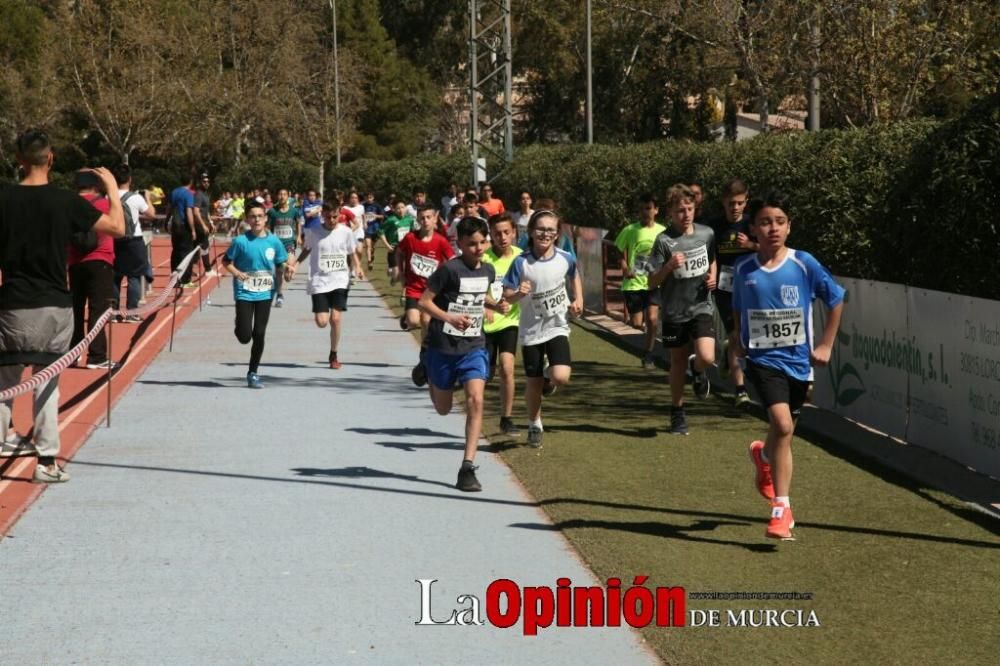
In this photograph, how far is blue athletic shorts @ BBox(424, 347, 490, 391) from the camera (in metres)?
10.1

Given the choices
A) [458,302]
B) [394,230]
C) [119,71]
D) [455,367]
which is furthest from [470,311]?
[119,71]

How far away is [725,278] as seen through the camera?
13.6 m

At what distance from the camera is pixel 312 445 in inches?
465

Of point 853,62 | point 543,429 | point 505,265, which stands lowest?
point 543,429

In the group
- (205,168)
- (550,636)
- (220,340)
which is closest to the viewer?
(550,636)

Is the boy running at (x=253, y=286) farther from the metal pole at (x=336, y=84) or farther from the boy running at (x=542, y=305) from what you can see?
the metal pole at (x=336, y=84)

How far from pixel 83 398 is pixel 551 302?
471 cm

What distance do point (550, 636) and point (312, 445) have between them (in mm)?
5428

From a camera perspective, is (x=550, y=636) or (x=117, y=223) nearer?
(x=550, y=636)

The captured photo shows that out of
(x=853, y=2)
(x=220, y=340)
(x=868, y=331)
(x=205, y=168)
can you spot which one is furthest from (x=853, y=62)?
(x=205, y=168)

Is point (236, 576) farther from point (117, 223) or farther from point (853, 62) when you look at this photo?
point (853, 62)

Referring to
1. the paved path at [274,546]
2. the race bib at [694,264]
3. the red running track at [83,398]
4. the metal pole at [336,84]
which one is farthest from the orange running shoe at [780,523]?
the metal pole at [336,84]

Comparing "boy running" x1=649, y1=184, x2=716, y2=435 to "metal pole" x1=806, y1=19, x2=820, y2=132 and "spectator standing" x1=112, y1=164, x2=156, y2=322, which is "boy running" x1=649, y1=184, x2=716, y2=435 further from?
"metal pole" x1=806, y1=19, x2=820, y2=132

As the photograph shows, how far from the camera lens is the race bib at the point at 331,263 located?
16.7 meters
